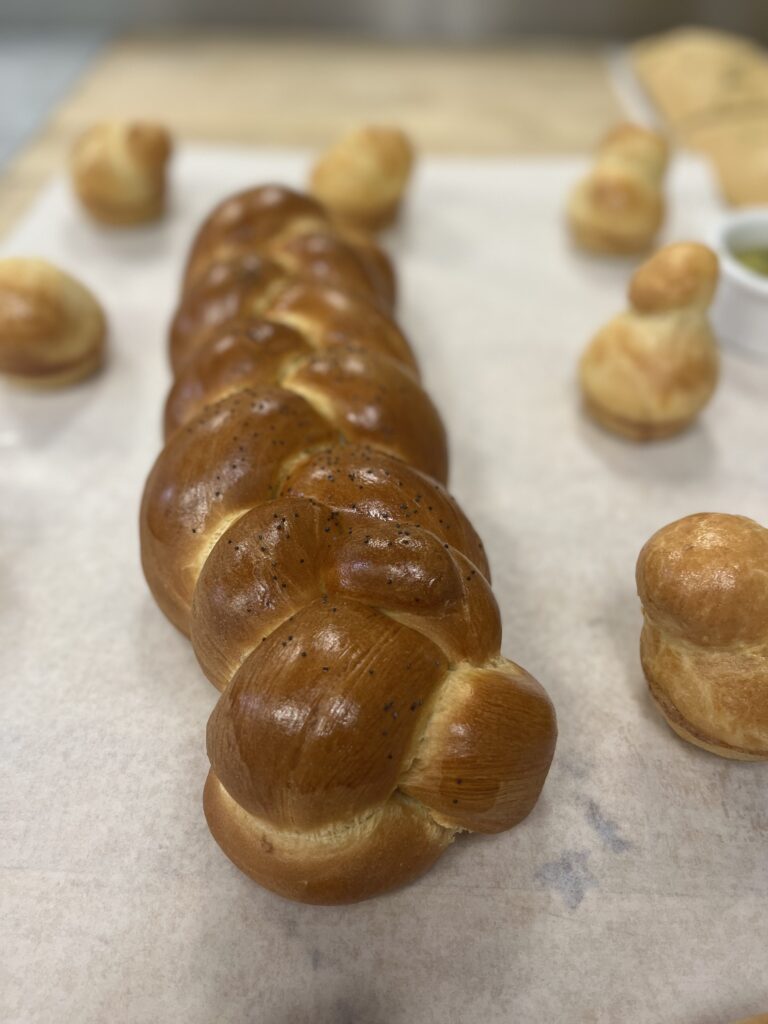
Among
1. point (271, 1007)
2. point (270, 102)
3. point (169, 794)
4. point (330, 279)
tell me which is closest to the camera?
point (271, 1007)

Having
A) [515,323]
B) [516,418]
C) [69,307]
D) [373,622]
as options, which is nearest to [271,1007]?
[373,622]

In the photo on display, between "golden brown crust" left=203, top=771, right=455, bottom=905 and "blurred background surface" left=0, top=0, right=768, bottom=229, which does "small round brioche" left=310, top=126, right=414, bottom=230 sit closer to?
"blurred background surface" left=0, top=0, right=768, bottom=229

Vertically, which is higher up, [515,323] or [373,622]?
[373,622]

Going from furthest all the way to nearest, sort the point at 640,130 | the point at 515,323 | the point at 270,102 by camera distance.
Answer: the point at 270,102 → the point at 640,130 → the point at 515,323

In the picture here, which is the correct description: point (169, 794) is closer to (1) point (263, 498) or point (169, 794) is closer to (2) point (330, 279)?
(1) point (263, 498)

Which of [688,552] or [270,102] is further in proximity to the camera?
[270,102]

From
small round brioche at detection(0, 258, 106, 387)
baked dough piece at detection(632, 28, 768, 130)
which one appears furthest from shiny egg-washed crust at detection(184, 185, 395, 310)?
baked dough piece at detection(632, 28, 768, 130)
